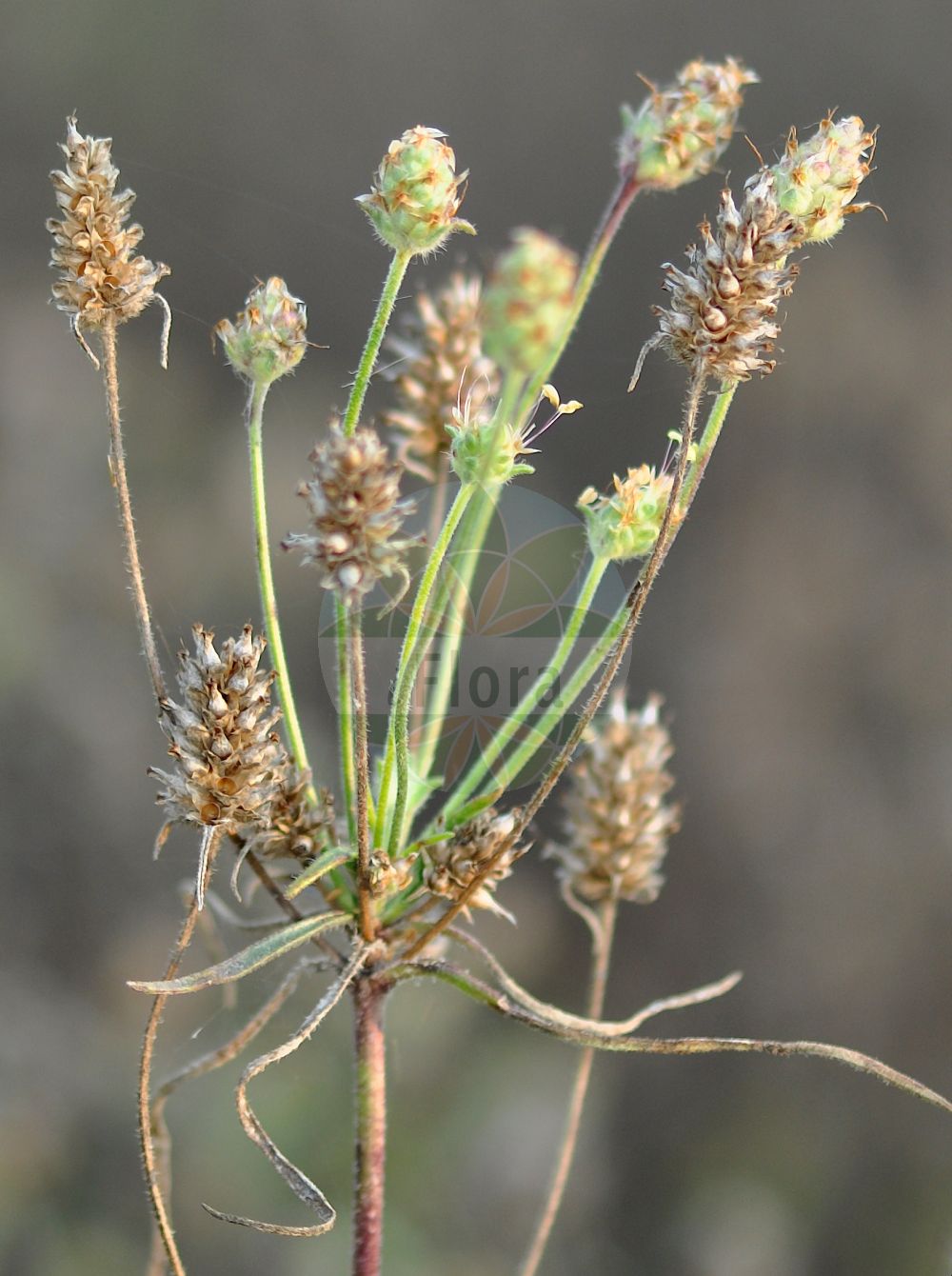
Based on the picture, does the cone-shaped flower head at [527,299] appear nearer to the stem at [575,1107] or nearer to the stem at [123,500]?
the stem at [123,500]

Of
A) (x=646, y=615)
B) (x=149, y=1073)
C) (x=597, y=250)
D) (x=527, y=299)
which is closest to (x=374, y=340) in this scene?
(x=597, y=250)

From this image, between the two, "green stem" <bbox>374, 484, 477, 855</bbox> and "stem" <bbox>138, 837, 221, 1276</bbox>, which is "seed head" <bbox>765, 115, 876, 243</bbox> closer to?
"green stem" <bbox>374, 484, 477, 855</bbox>

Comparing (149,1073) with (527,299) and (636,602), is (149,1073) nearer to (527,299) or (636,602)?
(636,602)

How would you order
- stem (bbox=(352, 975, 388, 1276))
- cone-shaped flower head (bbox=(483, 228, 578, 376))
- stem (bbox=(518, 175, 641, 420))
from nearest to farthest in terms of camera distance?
cone-shaped flower head (bbox=(483, 228, 578, 376))
stem (bbox=(518, 175, 641, 420))
stem (bbox=(352, 975, 388, 1276))

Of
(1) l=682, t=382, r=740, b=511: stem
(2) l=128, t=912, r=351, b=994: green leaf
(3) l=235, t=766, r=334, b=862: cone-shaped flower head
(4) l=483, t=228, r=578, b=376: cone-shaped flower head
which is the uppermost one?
(1) l=682, t=382, r=740, b=511: stem

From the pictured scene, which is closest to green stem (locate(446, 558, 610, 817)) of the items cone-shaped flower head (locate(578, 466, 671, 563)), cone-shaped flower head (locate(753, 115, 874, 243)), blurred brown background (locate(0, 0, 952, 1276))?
cone-shaped flower head (locate(578, 466, 671, 563))

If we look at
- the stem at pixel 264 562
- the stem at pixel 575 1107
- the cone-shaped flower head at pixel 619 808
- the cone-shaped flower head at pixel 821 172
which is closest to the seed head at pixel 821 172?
the cone-shaped flower head at pixel 821 172

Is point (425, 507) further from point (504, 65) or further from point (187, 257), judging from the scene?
point (504, 65)
